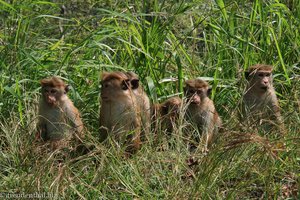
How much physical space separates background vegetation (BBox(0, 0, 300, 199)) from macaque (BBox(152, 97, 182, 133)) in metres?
0.21

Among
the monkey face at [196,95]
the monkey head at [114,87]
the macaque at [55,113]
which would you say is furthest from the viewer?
the monkey face at [196,95]

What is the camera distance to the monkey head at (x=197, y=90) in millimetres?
8547

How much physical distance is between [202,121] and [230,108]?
0.45 metres

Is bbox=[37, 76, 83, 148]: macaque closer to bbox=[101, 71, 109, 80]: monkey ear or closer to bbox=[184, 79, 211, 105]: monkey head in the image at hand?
bbox=[101, 71, 109, 80]: monkey ear

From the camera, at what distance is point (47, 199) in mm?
6770

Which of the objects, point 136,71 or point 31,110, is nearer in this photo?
point 31,110

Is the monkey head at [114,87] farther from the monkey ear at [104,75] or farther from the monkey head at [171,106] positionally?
the monkey head at [171,106]

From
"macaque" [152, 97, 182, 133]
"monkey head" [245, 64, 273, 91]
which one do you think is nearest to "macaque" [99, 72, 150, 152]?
"macaque" [152, 97, 182, 133]

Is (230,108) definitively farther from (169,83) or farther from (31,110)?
(31,110)

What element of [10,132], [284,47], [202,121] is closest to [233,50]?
[284,47]

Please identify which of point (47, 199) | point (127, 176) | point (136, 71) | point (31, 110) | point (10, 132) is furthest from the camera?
point (136, 71)

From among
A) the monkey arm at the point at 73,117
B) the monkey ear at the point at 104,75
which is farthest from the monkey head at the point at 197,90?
the monkey arm at the point at 73,117

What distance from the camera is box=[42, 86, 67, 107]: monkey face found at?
8.23 metres

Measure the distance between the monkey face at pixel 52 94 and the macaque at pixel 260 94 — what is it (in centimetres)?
193
